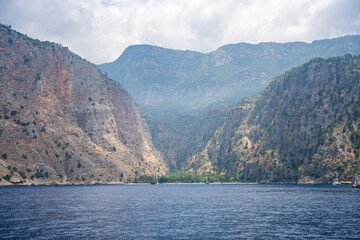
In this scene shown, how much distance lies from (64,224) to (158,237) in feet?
73.3

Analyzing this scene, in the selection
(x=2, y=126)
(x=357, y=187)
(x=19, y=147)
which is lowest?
(x=357, y=187)

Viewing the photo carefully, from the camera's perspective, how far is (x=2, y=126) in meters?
196

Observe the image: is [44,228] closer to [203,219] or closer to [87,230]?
[87,230]

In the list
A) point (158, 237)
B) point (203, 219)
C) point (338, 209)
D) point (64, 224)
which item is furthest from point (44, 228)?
point (338, 209)

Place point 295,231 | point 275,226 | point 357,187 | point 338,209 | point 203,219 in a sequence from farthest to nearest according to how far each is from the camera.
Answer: point 357,187 → point 338,209 → point 203,219 → point 275,226 → point 295,231

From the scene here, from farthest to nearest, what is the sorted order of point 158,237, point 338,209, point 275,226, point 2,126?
point 2,126
point 338,209
point 275,226
point 158,237

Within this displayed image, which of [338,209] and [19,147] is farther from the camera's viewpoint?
[19,147]

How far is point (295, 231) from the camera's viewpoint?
64.9m

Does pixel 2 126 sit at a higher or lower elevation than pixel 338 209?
higher

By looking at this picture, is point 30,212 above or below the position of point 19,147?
below

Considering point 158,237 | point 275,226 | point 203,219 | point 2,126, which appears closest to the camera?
point 158,237

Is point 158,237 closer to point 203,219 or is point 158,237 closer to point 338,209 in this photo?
point 203,219

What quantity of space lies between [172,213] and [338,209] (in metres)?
44.8

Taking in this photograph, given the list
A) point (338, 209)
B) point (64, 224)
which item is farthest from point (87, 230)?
point (338, 209)
